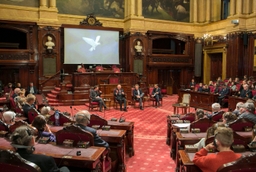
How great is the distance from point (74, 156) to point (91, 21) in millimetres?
13063

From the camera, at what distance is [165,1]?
16969 mm

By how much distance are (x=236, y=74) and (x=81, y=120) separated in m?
12.9

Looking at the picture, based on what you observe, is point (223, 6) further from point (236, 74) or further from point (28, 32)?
point (28, 32)

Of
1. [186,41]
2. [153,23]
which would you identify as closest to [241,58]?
[186,41]

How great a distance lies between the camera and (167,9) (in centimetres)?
1711

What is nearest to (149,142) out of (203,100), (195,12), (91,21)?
(203,100)

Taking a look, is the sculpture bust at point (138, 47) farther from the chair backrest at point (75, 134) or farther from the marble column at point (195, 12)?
the chair backrest at point (75, 134)

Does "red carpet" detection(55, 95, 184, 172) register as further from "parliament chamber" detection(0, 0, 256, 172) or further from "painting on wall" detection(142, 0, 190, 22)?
"painting on wall" detection(142, 0, 190, 22)

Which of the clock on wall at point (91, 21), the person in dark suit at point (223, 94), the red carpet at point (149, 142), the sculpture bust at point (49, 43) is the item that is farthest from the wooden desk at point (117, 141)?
the clock on wall at point (91, 21)

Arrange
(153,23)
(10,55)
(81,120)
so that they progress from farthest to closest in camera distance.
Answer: (153,23) → (10,55) → (81,120)

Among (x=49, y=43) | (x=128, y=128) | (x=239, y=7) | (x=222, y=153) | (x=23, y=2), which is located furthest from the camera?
(x=239, y=7)

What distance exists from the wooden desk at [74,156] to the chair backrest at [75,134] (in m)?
0.13

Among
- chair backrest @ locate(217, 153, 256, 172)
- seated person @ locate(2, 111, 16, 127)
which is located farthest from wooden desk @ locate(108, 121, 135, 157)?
chair backrest @ locate(217, 153, 256, 172)

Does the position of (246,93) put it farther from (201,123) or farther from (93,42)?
(93,42)
